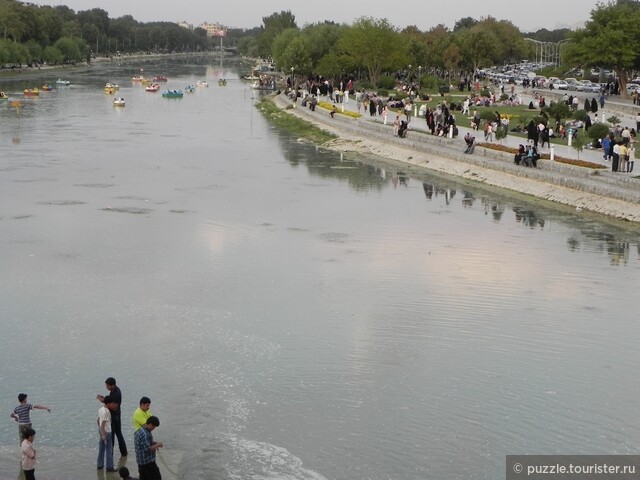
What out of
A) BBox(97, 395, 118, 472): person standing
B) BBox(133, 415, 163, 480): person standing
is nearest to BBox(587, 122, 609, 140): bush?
BBox(97, 395, 118, 472): person standing

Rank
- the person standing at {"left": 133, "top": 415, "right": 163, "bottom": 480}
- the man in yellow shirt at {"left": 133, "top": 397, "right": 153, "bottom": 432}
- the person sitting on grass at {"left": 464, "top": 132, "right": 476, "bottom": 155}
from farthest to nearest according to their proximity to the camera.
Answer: the person sitting on grass at {"left": 464, "top": 132, "right": 476, "bottom": 155} → the man in yellow shirt at {"left": 133, "top": 397, "right": 153, "bottom": 432} → the person standing at {"left": 133, "top": 415, "right": 163, "bottom": 480}

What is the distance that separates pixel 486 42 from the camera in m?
108

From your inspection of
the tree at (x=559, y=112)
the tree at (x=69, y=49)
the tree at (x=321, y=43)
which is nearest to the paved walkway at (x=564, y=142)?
the tree at (x=559, y=112)

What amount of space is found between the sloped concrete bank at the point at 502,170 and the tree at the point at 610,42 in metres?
21.0

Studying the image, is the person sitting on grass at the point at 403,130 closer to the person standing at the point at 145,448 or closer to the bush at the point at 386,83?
the bush at the point at 386,83

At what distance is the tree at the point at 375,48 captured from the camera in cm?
9538

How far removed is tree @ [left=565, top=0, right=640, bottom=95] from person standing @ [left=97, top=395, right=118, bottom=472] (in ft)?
205

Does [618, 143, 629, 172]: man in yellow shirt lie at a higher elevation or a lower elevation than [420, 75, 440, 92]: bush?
lower

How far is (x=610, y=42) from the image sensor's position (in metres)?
71.4

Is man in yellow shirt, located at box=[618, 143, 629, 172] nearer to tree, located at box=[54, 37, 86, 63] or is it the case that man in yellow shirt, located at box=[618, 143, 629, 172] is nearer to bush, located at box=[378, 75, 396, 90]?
bush, located at box=[378, 75, 396, 90]

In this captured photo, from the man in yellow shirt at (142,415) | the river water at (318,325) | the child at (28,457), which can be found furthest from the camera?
the river water at (318,325)

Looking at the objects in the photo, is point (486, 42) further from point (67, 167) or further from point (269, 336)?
point (269, 336)

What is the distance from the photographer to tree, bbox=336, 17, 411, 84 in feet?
313

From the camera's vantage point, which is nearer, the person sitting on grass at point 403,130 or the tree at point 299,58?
the person sitting on grass at point 403,130
